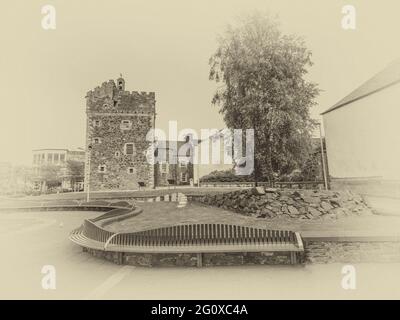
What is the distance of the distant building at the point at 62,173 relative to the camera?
29.2 meters

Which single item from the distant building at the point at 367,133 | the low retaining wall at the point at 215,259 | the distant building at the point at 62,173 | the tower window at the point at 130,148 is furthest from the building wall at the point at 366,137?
the distant building at the point at 62,173

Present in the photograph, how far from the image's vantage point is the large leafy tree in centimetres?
1366

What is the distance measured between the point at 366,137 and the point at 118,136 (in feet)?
81.1

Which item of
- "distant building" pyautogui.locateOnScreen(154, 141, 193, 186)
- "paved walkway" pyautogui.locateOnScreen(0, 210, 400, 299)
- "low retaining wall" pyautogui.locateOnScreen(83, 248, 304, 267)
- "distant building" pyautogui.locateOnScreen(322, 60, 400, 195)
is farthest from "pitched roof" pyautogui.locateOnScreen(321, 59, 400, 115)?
"distant building" pyautogui.locateOnScreen(154, 141, 193, 186)

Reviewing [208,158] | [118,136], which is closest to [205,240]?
[208,158]

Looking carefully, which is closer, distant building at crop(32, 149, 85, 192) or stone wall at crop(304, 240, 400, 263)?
stone wall at crop(304, 240, 400, 263)

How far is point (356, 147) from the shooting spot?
1116cm

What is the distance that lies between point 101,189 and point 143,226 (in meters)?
19.5

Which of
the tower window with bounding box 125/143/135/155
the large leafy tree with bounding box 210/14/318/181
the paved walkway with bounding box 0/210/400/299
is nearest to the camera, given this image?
the paved walkway with bounding box 0/210/400/299

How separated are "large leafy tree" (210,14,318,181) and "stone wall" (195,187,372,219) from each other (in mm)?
1555

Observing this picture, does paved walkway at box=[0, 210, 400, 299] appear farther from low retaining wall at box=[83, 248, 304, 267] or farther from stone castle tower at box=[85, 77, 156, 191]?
stone castle tower at box=[85, 77, 156, 191]

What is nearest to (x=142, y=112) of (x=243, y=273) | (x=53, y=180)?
(x=53, y=180)

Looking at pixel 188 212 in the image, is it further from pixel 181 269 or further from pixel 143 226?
pixel 181 269

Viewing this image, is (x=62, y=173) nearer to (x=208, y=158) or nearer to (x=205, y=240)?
(x=208, y=158)
